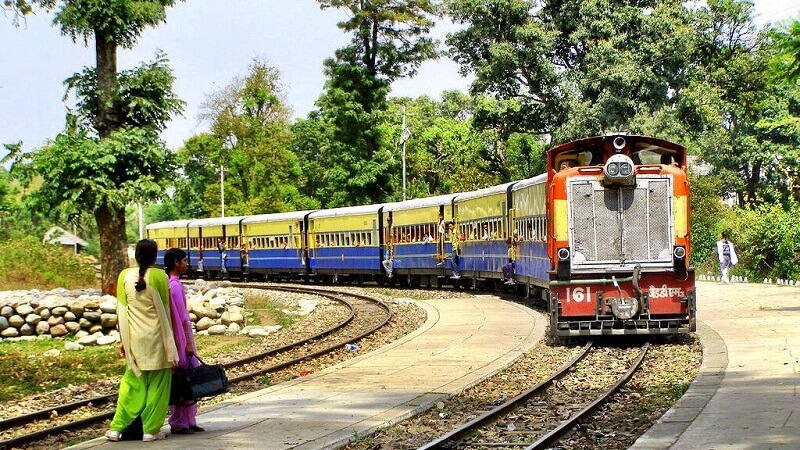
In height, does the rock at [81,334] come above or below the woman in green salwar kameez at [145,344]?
below

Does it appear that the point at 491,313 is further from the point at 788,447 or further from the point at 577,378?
the point at 788,447

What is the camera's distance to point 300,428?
9797 millimetres

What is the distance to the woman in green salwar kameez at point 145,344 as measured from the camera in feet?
29.7

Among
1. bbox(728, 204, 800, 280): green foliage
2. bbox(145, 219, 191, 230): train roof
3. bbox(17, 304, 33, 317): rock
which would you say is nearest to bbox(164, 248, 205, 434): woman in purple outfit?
bbox(17, 304, 33, 317): rock

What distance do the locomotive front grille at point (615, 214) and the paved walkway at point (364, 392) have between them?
6.24ft

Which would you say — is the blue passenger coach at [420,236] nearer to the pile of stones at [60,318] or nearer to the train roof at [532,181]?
the train roof at [532,181]

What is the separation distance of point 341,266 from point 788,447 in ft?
110

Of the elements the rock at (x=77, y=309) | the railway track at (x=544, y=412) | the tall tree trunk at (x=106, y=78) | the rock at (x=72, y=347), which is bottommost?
the railway track at (x=544, y=412)

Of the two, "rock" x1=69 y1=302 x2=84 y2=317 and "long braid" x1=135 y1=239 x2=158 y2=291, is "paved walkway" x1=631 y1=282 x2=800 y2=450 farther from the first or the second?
"rock" x1=69 y1=302 x2=84 y2=317

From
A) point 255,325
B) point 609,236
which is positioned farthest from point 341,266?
point 609,236

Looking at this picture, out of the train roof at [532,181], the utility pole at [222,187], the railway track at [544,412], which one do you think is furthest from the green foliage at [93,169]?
the utility pole at [222,187]

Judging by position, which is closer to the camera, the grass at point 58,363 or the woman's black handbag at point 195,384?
the woman's black handbag at point 195,384

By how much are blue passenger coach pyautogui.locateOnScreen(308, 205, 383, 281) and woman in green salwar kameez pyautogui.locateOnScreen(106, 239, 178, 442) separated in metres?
29.3

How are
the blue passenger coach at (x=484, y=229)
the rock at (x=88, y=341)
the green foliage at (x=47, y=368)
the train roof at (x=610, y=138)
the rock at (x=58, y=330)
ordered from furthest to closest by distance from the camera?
the blue passenger coach at (x=484, y=229)
the rock at (x=58, y=330)
the rock at (x=88, y=341)
the train roof at (x=610, y=138)
the green foliage at (x=47, y=368)
